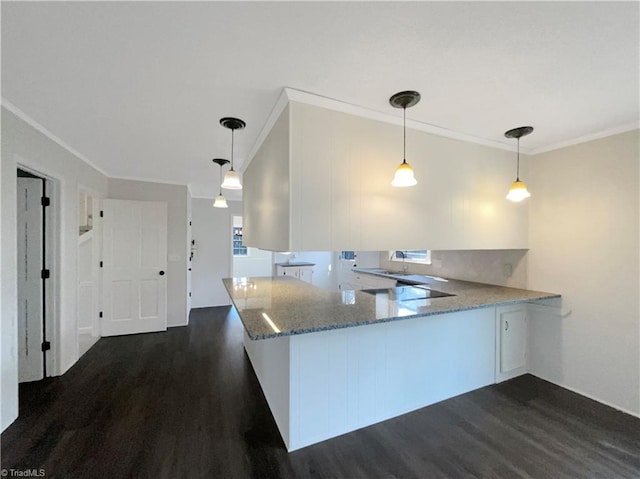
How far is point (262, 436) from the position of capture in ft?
6.76

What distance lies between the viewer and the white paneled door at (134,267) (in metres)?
4.17

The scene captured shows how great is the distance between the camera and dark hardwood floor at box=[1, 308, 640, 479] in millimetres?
1771

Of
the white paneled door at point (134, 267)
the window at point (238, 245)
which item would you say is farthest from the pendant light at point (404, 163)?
the window at point (238, 245)

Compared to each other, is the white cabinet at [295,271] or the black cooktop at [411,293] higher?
the black cooktop at [411,293]

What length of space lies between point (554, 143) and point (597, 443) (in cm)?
257

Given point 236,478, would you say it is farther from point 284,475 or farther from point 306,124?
point 306,124

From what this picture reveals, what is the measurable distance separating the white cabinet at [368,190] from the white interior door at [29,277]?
2.20 meters

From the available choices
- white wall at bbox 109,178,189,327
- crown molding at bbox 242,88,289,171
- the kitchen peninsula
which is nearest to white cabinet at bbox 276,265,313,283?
white wall at bbox 109,178,189,327

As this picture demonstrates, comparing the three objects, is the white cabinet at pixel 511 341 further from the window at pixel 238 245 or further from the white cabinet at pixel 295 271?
the window at pixel 238 245

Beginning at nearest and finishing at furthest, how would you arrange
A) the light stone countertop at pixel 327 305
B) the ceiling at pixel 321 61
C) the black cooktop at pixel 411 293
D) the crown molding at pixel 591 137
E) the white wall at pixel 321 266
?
1. the ceiling at pixel 321 61
2. the light stone countertop at pixel 327 305
3. the crown molding at pixel 591 137
4. the black cooktop at pixel 411 293
5. the white wall at pixel 321 266

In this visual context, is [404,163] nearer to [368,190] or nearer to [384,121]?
[368,190]

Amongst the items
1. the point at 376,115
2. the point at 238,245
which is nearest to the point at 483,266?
the point at 376,115

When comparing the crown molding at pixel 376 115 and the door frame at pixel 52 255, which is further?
the door frame at pixel 52 255

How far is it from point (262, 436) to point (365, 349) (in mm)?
982
